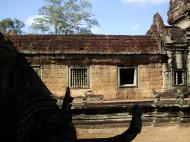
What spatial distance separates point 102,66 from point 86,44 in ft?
7.02

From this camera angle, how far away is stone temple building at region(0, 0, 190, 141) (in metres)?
21.9

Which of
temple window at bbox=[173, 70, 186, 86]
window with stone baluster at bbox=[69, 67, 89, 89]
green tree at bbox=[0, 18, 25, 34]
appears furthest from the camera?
green tree at bbox=[0, 18, 25, 34]

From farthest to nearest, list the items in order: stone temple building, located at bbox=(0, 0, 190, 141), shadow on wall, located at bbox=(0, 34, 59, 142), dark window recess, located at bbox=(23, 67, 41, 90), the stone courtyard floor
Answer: stone temple building, located at bbox=(0, 0, 190, 141)
dark window recess, located at bbox=(23, 67, 41, 90)
the stone courtyard floor
shadow on wall, located at bbox=(0, 34, 59, 142)

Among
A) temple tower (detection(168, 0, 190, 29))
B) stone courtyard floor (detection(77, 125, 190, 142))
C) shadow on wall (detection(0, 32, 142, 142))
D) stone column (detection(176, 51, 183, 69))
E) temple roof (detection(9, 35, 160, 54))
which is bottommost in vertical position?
stone courtyard floor (detection(77, 125, 190, 142))

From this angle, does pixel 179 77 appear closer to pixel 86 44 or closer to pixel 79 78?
pixel 86 44

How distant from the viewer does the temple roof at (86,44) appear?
22.6 meters

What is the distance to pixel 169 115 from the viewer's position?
771 inches

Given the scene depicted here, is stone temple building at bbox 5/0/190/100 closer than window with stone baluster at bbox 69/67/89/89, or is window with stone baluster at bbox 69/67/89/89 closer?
stone temple building at bbox 5/0/190/100

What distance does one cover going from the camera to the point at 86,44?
77.1ft

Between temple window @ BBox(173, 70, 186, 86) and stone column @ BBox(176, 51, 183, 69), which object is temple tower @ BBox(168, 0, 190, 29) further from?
temple window @ BBox(173, 70, 186, 86)

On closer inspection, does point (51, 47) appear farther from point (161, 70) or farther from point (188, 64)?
point (188, 64)

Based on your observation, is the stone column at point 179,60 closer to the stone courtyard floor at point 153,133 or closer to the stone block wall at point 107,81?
the stone block wall at point 107,81

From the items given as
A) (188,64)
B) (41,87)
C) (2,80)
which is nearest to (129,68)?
(188,64)

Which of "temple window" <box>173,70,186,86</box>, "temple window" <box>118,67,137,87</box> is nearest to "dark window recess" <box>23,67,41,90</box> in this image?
"temple window" <box>118,67,137,87</box>
